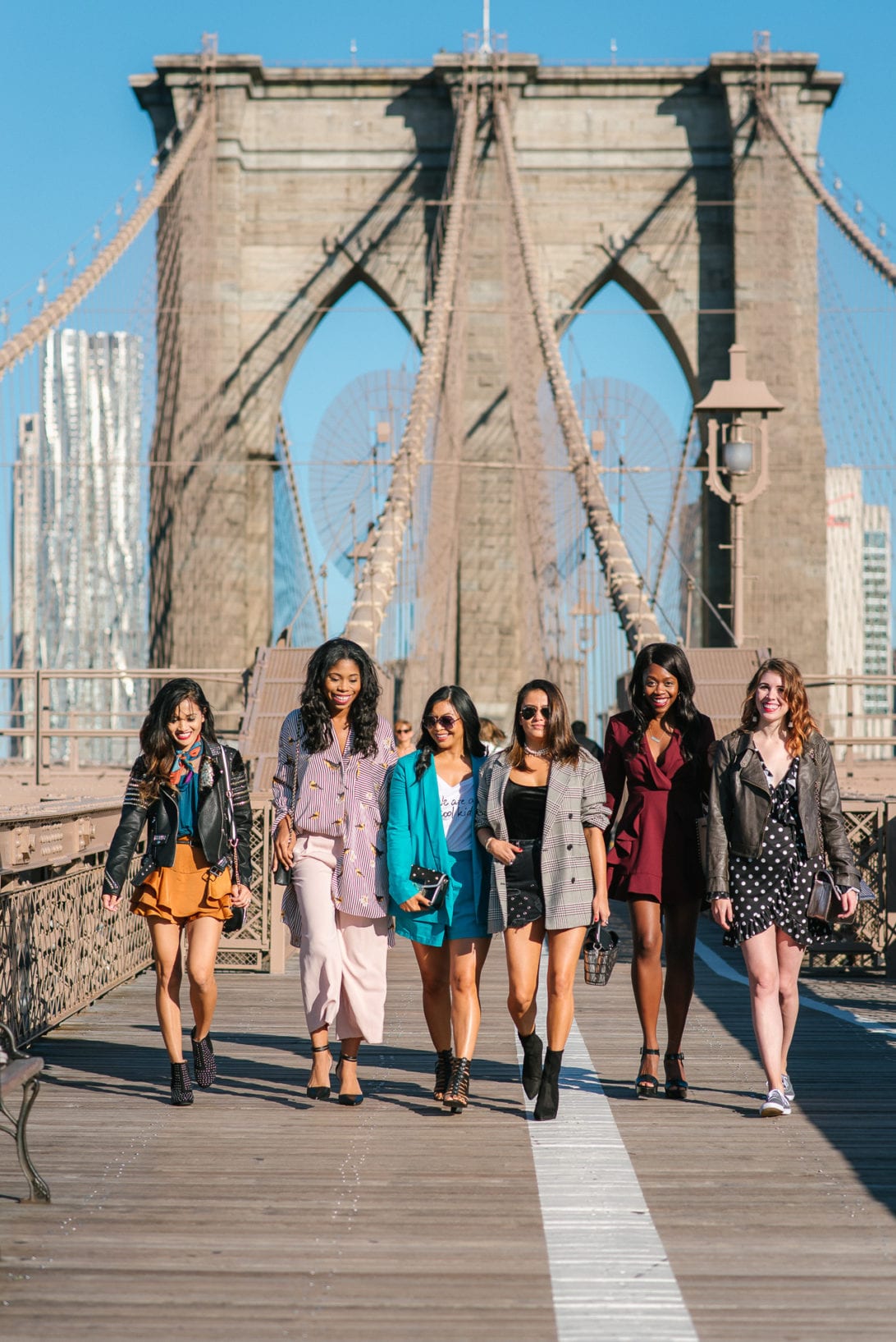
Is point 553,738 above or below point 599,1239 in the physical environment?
above

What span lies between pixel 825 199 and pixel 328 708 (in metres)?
27.8

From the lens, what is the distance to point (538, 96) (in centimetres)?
3291

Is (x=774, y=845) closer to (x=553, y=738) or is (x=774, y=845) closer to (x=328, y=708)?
(x=553, y=738)

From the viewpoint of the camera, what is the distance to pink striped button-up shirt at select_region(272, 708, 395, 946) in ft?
18.4

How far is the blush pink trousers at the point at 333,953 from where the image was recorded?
18.4 ft

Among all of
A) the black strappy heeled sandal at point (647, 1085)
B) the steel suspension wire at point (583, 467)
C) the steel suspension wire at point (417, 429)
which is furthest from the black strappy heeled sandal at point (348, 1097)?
the steel suspension wire at point (583, 467)

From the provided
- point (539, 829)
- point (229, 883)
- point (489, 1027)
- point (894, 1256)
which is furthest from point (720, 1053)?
point (894, 1256)

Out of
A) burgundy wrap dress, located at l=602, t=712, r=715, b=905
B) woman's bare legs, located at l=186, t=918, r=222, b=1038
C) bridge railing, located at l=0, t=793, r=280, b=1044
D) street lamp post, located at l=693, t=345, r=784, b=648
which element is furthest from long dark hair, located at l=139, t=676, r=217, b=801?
street lamp post, located at l=693, t=345, r=784, b=648

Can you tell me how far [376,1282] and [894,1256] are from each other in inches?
44.2

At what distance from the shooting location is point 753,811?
5.50 m

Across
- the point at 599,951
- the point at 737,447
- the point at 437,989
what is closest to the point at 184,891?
the point at 437,989

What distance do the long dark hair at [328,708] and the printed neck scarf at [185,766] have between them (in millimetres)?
354

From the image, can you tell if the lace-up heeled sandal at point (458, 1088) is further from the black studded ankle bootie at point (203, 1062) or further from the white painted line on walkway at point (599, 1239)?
the black studded ankle bootie at point (203, 1062)

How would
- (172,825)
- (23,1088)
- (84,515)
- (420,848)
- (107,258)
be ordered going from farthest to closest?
(84,515) < (107,258) < (172,825) < (420,848) < (23,1088)
